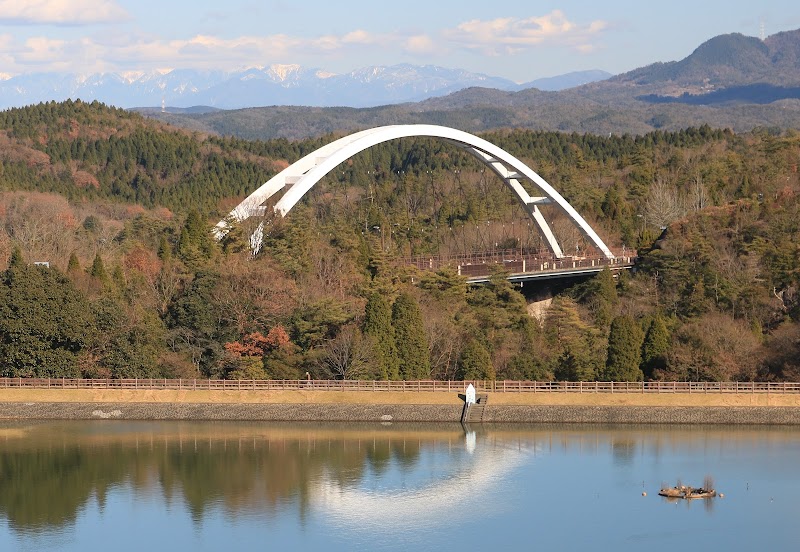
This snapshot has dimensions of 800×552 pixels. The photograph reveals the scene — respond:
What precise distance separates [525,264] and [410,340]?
23.2 meters

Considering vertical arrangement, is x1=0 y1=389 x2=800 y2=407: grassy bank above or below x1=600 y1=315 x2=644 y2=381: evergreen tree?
below

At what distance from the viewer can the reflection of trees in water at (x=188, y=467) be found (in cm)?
3522

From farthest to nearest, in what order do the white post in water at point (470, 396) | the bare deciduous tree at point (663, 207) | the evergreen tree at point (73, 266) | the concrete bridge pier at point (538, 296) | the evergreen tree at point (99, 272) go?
the bare deciduous tree at point (663, 207) < the concrete bridge pier at point (538, 296) < the evergreen tree at point (73, 266) < the evergreen tree at point (99, 272) < the white post in water at point (470, 396)

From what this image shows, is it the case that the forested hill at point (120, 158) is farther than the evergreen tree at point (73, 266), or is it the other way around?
the forested hill at point (120, 158)

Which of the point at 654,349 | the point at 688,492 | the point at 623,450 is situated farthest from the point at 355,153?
the point at 688,492

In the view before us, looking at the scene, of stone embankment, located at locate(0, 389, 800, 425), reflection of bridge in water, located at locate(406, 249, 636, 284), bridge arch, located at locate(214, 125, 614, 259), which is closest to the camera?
stone embankment, located at locate(0, 389, 800, 425)

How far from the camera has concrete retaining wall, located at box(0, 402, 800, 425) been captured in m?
44.7

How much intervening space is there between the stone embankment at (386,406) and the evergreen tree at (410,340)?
2.00m

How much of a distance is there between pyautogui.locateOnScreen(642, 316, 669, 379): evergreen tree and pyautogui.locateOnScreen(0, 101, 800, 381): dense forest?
0.06m

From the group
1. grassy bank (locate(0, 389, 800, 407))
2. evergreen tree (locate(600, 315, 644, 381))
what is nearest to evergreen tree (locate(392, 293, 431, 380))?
grassy bank (locate(0, 389, 800, 407))

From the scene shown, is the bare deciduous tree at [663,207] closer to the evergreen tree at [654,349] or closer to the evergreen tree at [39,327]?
the evergreen tree at [654,349]

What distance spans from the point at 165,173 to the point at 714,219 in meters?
56.4

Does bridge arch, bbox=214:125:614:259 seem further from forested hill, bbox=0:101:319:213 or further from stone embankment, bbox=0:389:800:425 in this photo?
forested hill, bbox=0:101:319:213

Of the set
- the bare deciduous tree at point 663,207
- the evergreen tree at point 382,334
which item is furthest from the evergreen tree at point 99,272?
the bare deciduous tree at point 663,207
